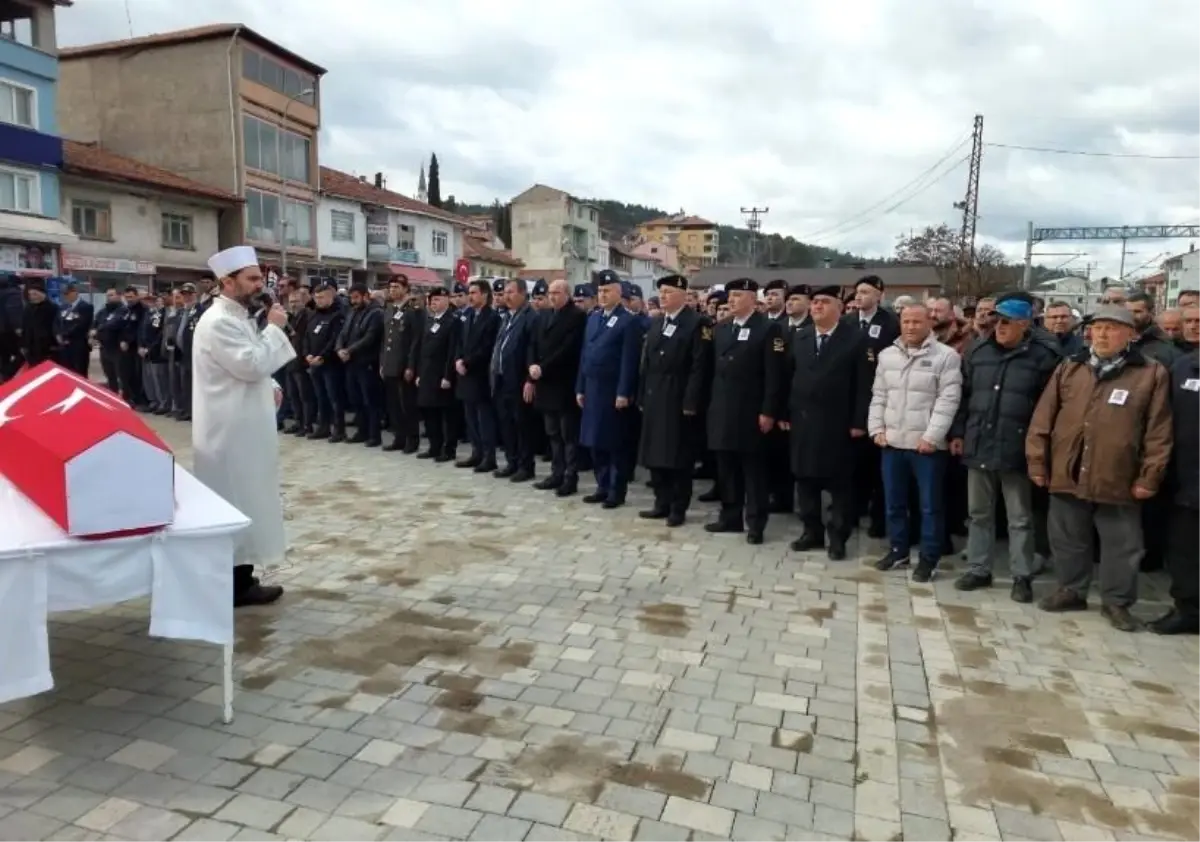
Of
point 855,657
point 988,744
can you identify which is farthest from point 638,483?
point 988,744

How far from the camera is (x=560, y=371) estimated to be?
317 inches

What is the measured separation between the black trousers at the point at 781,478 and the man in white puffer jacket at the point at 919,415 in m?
1.51

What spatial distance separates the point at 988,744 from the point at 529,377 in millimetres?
5665

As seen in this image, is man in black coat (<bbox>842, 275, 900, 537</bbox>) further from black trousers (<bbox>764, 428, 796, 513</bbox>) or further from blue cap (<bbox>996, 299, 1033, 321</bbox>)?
blue cap (<bbox>996, 299, 1033, 321</bbox>)

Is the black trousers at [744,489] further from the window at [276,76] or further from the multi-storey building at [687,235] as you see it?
the multi-storey building at [687,235]

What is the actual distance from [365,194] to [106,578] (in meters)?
44.8

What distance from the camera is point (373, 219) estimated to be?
44844mm

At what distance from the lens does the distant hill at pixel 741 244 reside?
232ft

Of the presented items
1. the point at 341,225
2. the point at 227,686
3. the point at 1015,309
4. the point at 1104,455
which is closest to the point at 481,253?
the point at 341,225

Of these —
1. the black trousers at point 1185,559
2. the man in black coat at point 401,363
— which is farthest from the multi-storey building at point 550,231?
the black trousers at point 1185,559

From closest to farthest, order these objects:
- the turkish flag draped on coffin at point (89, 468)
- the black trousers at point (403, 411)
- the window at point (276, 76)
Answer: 1. the turkish flag draped on coffin at point (89, 468)
2. the black trousers at point (403, 411)
3. the window at point (276, 76)

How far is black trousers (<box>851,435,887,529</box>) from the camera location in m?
6.64

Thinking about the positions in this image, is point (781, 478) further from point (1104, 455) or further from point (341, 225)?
Answer: point (341, 225)

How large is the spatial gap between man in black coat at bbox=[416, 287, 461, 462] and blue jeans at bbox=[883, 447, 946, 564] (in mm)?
5007
